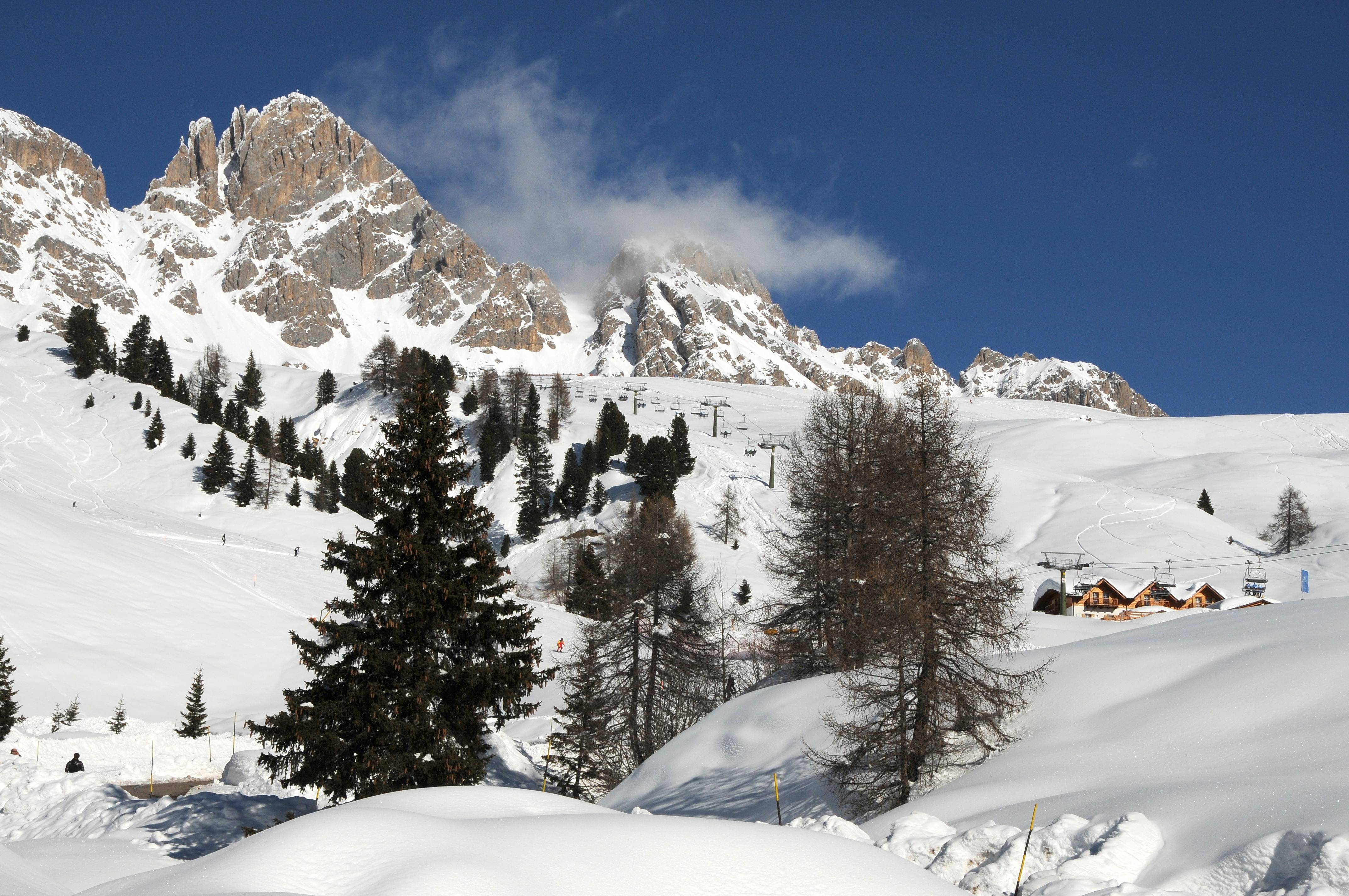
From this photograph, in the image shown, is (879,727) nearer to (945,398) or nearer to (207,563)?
(945,398)

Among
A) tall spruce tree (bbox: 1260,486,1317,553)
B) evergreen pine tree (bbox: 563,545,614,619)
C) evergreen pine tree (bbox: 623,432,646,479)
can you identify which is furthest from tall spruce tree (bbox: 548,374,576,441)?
tall spruce tree (bbox: 1260,486,1317,553)

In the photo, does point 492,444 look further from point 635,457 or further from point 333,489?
point 333,489

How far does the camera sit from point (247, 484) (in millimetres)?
70062

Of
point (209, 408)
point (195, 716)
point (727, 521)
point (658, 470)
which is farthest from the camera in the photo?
point (209, 408)

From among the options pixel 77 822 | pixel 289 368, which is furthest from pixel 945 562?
pixel 289 368

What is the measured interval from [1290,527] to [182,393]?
361ft

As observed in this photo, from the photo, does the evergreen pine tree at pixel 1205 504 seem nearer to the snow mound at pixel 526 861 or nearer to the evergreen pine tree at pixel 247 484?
the evergreen pine tree at pixel 247 484

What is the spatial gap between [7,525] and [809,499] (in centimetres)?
4271

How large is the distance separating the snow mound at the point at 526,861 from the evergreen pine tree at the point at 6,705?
2750 centimetres

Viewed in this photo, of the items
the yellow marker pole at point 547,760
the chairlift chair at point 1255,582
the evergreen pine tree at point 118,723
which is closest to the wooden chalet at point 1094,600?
the chairlift chair at point 1255,582

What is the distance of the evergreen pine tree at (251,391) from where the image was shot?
113 m

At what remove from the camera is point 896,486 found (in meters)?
16.1

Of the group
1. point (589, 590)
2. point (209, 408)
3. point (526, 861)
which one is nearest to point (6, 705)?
point (589, 590)

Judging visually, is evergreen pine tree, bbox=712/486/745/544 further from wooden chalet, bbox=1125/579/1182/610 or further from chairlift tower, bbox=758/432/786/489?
wooden chalet, bbox=1125/579/1182/610
